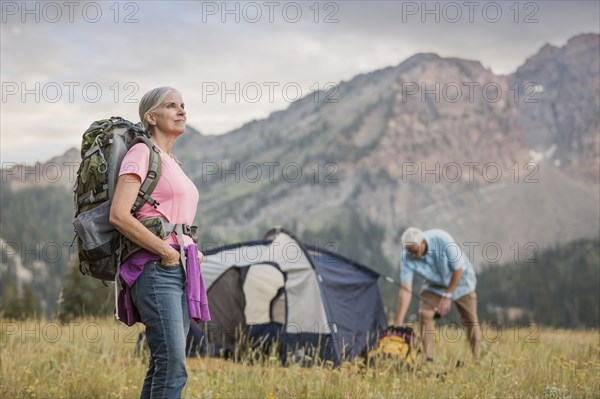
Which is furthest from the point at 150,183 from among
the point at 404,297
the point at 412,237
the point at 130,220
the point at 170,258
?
the point at 404,297

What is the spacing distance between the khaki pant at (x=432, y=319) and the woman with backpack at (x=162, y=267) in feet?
14.9

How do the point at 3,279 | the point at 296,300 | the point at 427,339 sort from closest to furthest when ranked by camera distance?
the point at 427,339 < the point at 296,300 < the point at 3,279

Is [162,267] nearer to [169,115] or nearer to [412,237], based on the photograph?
[169,115]

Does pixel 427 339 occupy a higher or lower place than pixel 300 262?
lower

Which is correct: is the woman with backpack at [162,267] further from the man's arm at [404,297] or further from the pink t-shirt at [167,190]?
the man's arm at [404,297]

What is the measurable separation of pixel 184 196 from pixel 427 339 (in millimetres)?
4981

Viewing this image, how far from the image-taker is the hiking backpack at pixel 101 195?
3436mm

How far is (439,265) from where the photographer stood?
808 centimetres

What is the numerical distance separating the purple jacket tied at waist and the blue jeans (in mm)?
38

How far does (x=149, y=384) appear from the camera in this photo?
3.50 m

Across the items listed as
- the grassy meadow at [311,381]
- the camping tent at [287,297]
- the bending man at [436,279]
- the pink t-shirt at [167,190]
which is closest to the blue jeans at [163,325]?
the pink t-shirt at [167,190]

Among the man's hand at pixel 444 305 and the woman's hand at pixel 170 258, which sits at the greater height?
the woman's hand at pixel 170 258

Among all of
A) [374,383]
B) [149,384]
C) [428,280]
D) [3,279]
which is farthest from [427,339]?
[3,279]

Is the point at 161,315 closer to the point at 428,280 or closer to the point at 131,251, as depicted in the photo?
the point at 131,251
